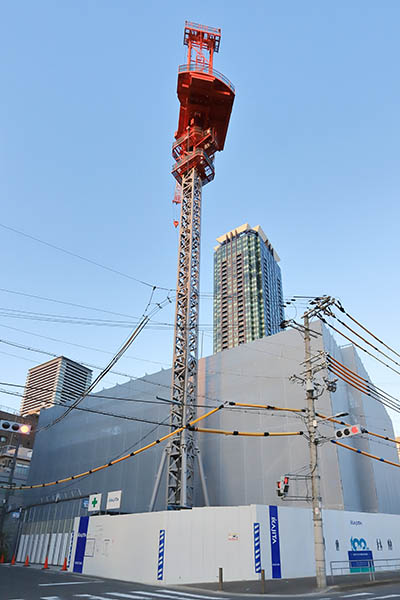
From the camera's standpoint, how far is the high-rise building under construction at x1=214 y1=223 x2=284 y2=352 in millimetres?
156500

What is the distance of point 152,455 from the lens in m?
35.6

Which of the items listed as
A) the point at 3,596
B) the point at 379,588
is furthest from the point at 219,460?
the point at 3,596

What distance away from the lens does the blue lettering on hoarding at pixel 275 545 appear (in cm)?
1800

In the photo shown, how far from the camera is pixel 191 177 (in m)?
37.5

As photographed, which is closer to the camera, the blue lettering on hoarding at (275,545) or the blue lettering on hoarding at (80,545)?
the blue lettering on hoarding at (275,545)

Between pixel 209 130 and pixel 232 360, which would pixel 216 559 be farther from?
pixel 209 130

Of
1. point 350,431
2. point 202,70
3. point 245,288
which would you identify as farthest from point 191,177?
point 245,288

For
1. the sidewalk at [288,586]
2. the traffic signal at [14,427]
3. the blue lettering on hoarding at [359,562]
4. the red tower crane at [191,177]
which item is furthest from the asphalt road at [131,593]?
the red tower crane at [191,177]

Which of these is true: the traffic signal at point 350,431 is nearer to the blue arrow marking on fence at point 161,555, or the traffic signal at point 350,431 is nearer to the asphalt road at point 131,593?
the asphalt road at point 131,593

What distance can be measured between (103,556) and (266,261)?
6032 inches

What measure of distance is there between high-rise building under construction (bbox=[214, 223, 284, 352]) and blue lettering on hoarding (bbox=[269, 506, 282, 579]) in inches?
5223

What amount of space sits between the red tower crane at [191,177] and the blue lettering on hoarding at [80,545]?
5.93 m

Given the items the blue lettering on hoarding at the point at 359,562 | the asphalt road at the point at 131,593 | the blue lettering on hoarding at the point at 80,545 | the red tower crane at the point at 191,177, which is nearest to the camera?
the asphalt road at the point at 131,593

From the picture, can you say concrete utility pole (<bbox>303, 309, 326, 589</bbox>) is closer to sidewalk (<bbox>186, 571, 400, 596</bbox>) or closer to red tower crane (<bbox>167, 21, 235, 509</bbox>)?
sidewalk (<bbox>186, 571, 400, 596</bbox>)
